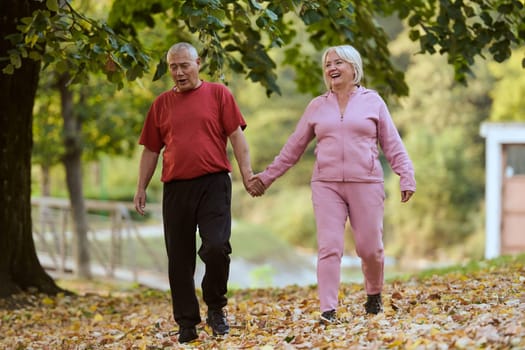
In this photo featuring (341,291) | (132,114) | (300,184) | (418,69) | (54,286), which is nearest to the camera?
(341,291)

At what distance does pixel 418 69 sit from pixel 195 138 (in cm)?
4078

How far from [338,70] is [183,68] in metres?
1.00

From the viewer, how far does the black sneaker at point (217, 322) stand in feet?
21.2

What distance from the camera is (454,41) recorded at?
9570 mm

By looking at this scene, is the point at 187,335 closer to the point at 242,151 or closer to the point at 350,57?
the point at 242,151

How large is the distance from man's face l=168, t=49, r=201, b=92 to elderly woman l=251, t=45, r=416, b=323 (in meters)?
0.82

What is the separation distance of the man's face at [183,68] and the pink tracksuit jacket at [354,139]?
2.62 ft

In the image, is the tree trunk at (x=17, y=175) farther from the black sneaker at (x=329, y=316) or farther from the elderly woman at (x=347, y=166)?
the black sneaker at (x=329, y=316)

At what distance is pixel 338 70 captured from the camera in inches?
248

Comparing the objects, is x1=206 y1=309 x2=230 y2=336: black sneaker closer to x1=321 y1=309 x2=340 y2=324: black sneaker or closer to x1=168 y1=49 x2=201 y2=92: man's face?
x1=321 y1=309 x2=340 y2=324: black sneaker

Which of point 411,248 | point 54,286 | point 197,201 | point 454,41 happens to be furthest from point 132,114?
point 411,248

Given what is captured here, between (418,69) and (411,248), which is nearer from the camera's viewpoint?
(411,248)

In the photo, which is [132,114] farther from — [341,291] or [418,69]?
[418,69]

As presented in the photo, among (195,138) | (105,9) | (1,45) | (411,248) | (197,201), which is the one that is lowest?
(411,248)
